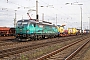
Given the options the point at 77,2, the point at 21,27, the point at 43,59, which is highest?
the point at 77,2

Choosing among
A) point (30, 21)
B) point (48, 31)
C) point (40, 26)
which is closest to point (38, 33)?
point (40, 26)

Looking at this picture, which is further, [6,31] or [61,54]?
[6,31]

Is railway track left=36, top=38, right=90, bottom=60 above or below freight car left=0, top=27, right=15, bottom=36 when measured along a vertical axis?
below

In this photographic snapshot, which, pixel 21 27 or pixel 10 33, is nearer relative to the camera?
pixel 21 27

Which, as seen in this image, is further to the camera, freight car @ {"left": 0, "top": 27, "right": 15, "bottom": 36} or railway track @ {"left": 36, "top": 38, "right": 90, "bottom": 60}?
freight car @ {"left": 0, "top": 27, "right": 15, "bottom": 36}

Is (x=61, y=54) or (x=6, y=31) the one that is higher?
(x=6, y=31)

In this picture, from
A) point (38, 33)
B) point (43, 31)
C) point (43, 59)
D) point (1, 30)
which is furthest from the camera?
point (1, 30)

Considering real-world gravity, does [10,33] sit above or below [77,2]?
below

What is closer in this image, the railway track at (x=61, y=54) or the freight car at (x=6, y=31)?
the railway track at (x=61, y=54)

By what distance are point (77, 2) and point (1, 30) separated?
22373 mm

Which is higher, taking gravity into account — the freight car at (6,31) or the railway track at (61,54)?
the freight car at (6,31)

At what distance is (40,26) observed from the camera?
32.3 metres

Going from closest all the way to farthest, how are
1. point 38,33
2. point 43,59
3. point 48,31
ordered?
point 43,59, point 38,33, point 48,31

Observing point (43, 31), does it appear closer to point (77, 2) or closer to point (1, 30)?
point (77, 2)
